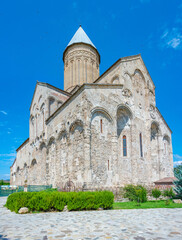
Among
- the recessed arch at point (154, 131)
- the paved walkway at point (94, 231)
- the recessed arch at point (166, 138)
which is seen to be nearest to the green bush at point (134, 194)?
the paved walkway at point (94, 231)

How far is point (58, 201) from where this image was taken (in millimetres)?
10047

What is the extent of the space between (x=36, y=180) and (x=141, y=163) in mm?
12510

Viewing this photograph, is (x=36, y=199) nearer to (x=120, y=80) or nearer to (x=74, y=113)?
(x=74, y=113)

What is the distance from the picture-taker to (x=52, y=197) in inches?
396

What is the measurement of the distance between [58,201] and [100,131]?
7082 millimetres

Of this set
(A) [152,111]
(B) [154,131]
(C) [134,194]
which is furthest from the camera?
(B) [154,131]

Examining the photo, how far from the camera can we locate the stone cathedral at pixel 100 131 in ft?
50.7

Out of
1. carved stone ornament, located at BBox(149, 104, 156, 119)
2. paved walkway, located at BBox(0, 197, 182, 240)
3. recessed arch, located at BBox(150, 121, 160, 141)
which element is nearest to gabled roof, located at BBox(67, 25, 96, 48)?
carved stone ornament, located at BBox(149, 104, 156, 119)

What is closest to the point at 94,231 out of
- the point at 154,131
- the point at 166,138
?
the point at 154,131

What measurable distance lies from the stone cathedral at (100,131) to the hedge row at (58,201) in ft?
11.8

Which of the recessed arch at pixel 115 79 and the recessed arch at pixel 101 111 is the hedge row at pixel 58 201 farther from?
the recessed arch at pixel 115 79

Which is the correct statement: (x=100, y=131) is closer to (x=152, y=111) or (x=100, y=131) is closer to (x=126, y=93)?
(x=126, y=93)

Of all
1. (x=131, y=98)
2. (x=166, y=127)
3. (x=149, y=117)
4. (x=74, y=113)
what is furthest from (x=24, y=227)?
(x=166, y=127)

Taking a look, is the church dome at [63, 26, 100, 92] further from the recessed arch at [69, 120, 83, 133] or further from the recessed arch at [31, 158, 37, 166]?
the recessed arch at [69, 120, 83, 133]
